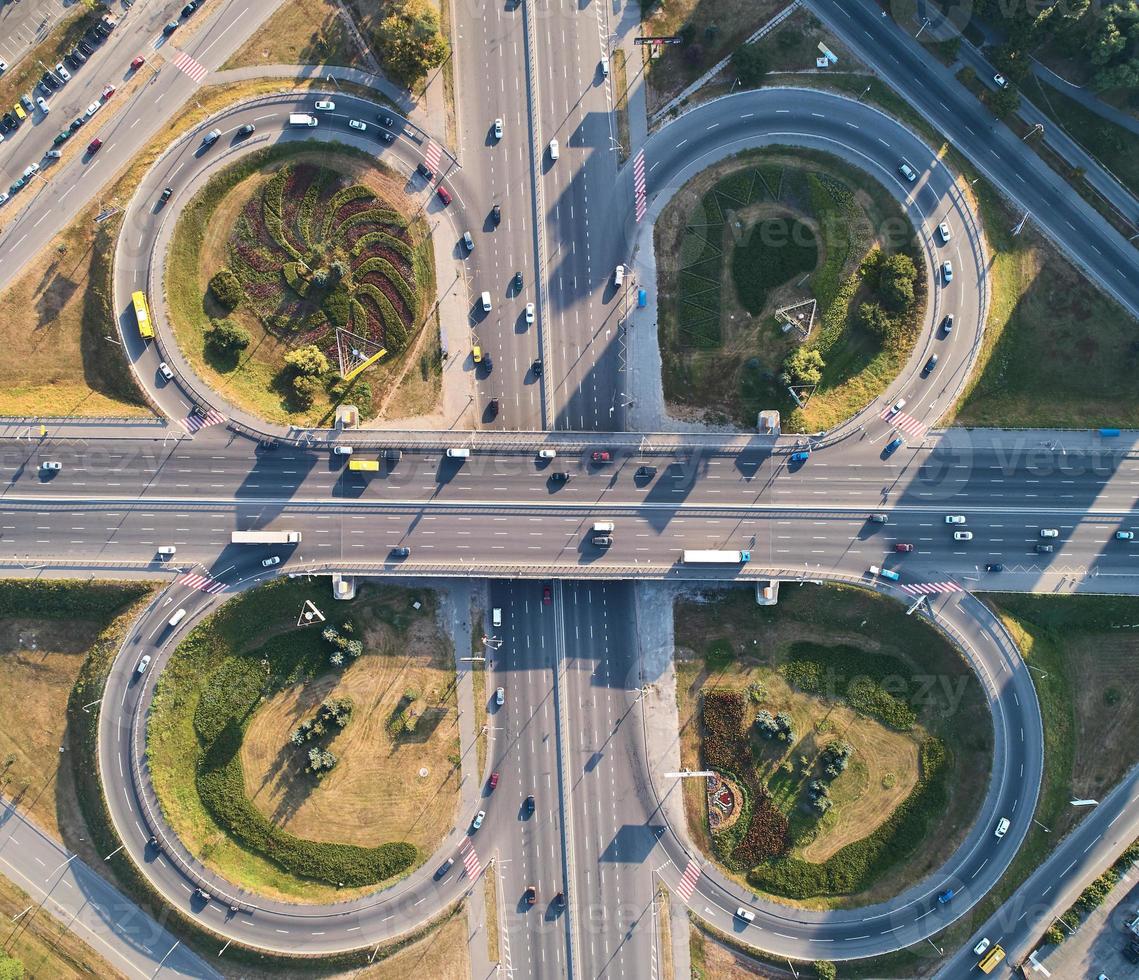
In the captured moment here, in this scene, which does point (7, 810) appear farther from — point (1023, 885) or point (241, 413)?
point (1023, 885)

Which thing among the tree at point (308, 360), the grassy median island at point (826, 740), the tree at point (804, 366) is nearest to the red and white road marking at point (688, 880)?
the grassy median island at point (826, 740)

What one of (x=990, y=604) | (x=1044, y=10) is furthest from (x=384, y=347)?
(x=1044, y=10)

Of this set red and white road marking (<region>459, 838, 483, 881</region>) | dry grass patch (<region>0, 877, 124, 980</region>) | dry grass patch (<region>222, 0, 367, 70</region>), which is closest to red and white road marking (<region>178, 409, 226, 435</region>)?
dry grass patch (<region>222, 0, 367, 70</region>)

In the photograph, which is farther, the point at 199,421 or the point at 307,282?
the point at 307,282

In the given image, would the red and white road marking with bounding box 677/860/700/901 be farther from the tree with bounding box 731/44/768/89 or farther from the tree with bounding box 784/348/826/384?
the tree with bounding box 731/44/768/89

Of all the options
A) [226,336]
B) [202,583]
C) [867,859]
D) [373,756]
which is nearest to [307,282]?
[226,336]

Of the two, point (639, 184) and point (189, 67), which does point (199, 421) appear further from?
point (639, 184)
